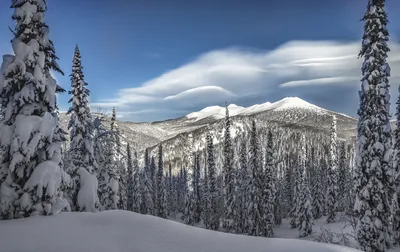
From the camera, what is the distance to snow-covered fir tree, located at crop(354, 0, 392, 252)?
20.7 meters

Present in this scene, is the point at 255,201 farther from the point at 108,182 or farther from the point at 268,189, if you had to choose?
the point at 108,182

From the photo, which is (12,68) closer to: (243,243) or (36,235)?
(36,235)

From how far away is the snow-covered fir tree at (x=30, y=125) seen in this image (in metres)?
10.5

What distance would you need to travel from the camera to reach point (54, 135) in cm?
1196

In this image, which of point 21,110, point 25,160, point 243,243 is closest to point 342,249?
point 243,243

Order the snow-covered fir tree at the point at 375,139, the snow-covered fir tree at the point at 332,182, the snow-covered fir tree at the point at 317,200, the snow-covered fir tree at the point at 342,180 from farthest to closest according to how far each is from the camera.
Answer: the snow-covered fir tree at the point at 342,180, the snow-covered fir tree at the point at 317,200, the snow-covered fir tree at the point at 332,182, the snow-covered fir tree at the point at 375,139

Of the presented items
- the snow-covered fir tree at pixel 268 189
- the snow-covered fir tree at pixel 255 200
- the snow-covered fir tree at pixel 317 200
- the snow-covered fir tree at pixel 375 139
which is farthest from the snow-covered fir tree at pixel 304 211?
the snow-covered fir tree at pixel 375 139

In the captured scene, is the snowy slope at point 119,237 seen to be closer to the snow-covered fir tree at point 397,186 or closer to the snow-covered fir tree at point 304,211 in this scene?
the snow-covered fir tree at point 397,186

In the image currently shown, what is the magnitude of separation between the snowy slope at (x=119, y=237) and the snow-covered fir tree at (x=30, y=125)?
1.36 m

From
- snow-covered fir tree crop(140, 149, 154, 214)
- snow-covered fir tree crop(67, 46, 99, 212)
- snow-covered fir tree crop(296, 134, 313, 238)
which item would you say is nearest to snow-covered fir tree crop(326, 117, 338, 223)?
snow-covered fir tree crop(296, 134, 313, 238)

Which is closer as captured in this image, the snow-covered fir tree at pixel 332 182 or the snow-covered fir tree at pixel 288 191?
the snow-covered fir tree at pixel 332 182

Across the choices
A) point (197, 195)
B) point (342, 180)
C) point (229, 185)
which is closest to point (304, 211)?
point (229, 185)

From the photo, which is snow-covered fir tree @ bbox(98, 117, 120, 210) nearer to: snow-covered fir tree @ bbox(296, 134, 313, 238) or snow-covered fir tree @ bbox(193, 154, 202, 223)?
snow-covered fir tree @ bbox(296, 134, 313, 238)

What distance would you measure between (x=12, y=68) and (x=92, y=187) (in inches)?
319
